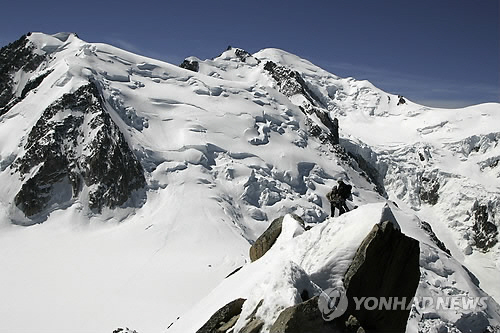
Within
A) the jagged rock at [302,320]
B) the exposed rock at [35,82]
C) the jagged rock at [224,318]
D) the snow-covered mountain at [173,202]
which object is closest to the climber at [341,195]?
the snow-covered mountain at [173,202]

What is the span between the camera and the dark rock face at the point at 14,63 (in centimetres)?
6108

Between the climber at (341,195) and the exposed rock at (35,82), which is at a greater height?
the exposed rock at (35,82)

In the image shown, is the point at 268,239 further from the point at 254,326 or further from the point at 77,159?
the point at 77,159

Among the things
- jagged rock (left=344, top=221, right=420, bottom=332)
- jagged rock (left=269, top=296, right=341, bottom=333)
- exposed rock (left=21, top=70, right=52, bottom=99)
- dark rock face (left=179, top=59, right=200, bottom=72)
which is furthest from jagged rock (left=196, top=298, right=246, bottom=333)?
dark rock face (left=179, top=59, right=200, bottom=72)

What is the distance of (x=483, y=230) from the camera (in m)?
77.5

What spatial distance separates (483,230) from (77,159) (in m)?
70.6

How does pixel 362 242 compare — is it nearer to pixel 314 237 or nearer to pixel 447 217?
pixel 314 237

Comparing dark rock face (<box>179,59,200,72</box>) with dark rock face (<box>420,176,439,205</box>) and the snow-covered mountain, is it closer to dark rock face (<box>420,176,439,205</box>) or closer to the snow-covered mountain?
the snow-covered mountain

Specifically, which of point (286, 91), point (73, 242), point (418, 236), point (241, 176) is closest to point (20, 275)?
point (73, 242)

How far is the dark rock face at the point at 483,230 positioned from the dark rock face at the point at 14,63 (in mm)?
78383

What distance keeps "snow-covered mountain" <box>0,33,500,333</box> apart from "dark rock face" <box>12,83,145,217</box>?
0.15m

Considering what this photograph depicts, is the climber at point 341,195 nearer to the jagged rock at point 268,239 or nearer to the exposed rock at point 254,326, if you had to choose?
the jagged rock at point 268,239

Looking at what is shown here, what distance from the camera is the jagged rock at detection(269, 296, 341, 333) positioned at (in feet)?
26.4

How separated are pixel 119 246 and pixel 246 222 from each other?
12303 millimetres
